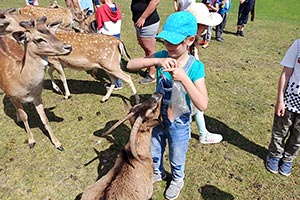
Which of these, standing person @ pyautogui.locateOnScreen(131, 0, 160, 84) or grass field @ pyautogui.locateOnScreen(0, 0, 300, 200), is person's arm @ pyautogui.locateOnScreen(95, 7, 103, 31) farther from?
grass field @ pyautogui.locateOnScreen(0, 0, 300, 200)

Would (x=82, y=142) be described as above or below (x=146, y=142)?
below

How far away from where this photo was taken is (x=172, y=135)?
107 inches

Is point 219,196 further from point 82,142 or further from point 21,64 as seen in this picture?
point 21,64

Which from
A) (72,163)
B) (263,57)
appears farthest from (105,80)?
(263,57)

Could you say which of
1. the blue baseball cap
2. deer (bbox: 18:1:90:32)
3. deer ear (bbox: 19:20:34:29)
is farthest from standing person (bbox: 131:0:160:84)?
the blue baseball cap

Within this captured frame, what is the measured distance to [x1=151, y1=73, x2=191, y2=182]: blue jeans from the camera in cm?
256

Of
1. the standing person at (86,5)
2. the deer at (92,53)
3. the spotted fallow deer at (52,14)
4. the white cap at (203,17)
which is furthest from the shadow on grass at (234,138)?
the standing person at (86,5)

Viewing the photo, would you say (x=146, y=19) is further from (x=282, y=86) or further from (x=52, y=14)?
(x=282, y=86)

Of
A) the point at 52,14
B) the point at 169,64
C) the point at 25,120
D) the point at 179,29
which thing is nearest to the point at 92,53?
the point at 25,120

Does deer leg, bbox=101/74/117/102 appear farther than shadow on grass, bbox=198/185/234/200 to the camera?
Yes

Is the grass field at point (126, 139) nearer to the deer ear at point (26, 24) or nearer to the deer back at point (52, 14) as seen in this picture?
the deer back at point (52, 14)

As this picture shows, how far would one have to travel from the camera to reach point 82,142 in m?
4.05

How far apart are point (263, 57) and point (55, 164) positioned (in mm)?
5867

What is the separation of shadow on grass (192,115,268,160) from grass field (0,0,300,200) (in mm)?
14
